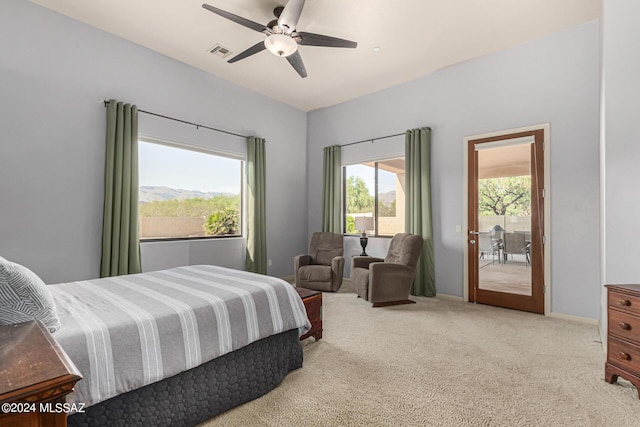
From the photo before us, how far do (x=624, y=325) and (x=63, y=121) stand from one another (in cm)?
521

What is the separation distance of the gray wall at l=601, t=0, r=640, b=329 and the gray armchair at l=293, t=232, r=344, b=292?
304 cm

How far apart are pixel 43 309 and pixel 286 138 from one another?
16.2 feet

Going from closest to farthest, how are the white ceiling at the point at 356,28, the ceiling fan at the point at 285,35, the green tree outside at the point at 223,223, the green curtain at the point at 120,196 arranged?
the ceiling fan at the point at 285,35, the white ceiling at the point at 356,28, the green curtain at the point at 120,196, the green tree outside at the point at 223,223

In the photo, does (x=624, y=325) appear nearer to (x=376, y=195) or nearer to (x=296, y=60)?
(x=296, y=60)

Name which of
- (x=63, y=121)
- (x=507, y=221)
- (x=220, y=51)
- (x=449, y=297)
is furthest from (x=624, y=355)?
(x=63, y=121)

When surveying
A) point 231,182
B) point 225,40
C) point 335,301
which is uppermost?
point 225,40

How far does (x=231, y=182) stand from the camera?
17.0 feet

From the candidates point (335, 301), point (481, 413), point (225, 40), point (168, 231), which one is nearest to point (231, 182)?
point (168, 231)

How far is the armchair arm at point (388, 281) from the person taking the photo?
13.1ft

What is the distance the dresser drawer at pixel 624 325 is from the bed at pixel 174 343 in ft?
6.99

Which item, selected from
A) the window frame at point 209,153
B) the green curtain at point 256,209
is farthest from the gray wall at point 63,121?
the green curtain at point 256,209

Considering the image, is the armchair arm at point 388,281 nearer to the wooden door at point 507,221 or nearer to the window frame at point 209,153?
the wooden door at point 507,221

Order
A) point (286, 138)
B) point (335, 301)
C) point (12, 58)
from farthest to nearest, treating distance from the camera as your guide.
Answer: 1. point (286, 138)
2. point (335, 301)
3. point (12, 58)

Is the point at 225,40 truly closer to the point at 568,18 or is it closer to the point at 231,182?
the point at 231,182
